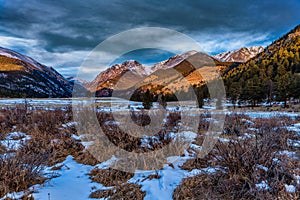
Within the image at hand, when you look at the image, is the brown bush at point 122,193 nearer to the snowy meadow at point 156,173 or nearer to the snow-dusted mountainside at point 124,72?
the snowy meadow at point 156,173

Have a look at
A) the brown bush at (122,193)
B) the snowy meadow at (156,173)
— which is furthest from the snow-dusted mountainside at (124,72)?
the brown bush at (122,193)

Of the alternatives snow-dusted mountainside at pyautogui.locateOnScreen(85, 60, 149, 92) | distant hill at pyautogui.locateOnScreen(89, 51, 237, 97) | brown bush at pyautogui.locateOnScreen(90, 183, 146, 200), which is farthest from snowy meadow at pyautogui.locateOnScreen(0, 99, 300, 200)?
snow-dusted mountainside at pyautogui.locateOnScreen(85, 60, 149, 92)

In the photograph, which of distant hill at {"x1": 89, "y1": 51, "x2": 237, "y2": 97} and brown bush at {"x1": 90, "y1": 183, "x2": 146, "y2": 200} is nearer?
brown bush at {"x1": 90, "y1": 183, "x2": 146, "y2": 200}

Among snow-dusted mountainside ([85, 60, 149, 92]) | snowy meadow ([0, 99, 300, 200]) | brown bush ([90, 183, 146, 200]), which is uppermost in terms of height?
snow-dusted mountainside ([85, 60, 149, 92])

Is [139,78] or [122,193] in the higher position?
[139,78]

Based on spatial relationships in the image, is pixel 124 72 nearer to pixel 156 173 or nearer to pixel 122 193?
pixel 156 173

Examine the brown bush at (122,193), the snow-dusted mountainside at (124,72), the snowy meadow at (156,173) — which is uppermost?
the snow-dusted mountainside at (124,72)

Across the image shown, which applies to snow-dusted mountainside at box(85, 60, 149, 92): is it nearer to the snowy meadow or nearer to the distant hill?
the distant hill

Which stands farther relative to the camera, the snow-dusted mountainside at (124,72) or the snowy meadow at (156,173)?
the snow-dusted mountainside at (124,72)

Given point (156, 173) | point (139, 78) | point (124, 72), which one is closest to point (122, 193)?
point (156, 173)

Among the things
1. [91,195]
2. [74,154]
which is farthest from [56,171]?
[91,195]

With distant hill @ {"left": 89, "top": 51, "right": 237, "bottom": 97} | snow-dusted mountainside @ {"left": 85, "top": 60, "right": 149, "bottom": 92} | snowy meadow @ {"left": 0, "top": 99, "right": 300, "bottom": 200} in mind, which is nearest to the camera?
snowy meadow @ {"left": 0, "top": 99, "right": 300, "bottom": 200}

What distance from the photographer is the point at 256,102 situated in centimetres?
4894

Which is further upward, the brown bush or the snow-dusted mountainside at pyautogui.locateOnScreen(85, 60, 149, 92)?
the snow-dusted mountainside at pyautogui.locateOnScreen(85, 60, 149, 92)
